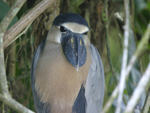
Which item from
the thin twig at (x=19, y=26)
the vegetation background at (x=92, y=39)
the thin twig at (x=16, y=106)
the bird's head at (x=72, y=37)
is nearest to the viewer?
the thin twig at (x=16, y=106)

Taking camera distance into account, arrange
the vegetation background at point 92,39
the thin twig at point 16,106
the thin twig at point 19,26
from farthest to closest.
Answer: the vegetation background at point 92,39 → the thin twig at point 19,26 → the thin twig at point 16,106

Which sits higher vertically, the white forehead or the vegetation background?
the white forehead

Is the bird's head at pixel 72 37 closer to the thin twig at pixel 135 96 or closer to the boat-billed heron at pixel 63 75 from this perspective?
the boat-billed heron at pixel 63 75

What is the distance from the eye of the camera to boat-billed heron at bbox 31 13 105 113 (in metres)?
1.43

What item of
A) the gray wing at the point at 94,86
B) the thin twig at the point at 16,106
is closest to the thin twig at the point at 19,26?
the thin twig at the point at 16,106

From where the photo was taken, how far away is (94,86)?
1.64 meters

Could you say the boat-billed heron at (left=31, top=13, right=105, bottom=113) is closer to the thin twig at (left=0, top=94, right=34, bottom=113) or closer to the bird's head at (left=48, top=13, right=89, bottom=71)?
the bird's head at (left=48, top=13, right=89, bottom=71)

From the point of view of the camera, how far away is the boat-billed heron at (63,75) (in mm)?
1430

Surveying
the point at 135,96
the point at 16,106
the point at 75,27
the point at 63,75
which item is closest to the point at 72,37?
the point at 75,27

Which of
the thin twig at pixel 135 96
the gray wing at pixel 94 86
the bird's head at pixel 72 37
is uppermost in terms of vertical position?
the thin twig at pixel 135 96

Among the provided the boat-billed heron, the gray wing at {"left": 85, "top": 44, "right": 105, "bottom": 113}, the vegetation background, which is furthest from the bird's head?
the vegetation background

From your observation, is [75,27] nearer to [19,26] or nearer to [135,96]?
[19,26]

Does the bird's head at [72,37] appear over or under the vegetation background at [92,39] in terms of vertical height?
over

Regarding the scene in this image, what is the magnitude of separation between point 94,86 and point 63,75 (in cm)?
27
